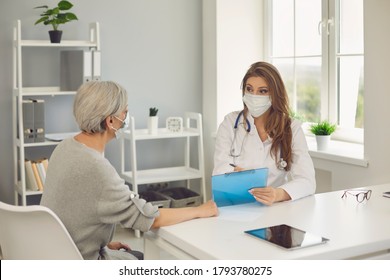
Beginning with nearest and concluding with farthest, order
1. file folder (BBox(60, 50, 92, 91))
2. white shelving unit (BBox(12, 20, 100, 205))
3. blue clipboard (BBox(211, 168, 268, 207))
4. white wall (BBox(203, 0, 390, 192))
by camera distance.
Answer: blue clipboard (BBox(211, 168, 268, 207)) → white wall (BBox(203, 0, 390, 192)) → white shelving unit (BBox(12, 20, 100, 205)) → file folder (BBox(60, 50, 92, 91))

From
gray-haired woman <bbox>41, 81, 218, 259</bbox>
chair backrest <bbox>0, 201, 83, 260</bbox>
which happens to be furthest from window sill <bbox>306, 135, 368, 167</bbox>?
chair backrest <bbox>0, 201, 83, 260</bbox>

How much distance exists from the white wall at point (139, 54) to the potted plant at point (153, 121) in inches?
9.6

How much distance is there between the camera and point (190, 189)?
15.6 ft

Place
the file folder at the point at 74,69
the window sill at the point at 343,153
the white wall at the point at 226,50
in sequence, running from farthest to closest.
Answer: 1. the white wall at the point at 226,50
2. the file folder at the point at 74,69
3. the window sill at the point at 343,153

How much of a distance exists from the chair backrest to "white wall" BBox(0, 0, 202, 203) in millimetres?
2579

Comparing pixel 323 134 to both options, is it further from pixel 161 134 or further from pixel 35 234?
pixel 35 234

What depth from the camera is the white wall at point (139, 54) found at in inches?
164

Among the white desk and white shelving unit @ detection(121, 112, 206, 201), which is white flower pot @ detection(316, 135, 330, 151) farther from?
the white desk

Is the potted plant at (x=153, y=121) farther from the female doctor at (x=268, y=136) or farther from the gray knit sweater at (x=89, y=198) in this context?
the gray knit sweater at (x=89, y=198)

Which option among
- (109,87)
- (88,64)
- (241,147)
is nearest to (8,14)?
(88,64)

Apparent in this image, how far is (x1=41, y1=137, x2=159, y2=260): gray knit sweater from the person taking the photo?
6.10 ft

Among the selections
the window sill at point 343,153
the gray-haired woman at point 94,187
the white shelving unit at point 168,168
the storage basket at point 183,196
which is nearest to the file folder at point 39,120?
the white shelving unit at point 168,168

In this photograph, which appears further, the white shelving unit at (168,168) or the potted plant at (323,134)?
the white shelving unit at (168,168)
